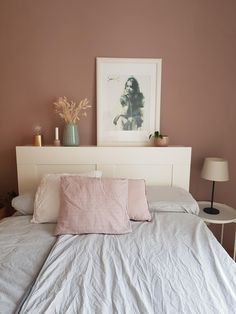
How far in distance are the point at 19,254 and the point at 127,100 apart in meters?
1.54

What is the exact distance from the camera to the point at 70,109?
2211mm

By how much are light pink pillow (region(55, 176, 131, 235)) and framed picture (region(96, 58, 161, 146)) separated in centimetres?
71

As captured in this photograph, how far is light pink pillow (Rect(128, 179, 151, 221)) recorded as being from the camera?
5.74 feet

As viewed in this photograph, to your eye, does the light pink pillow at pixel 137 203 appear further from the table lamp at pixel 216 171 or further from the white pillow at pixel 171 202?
the table lamp at pixel 216 171

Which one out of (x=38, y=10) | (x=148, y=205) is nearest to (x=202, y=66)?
(x=148, y=205)

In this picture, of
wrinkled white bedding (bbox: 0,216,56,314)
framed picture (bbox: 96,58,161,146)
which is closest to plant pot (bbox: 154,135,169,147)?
framed picture (bbox: 96,58,161,146)

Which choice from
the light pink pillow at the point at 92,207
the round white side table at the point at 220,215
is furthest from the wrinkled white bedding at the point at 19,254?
the round white side table at the point at 220,215

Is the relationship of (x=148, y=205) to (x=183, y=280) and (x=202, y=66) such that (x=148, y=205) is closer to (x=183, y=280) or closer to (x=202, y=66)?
(x=183, y=280)

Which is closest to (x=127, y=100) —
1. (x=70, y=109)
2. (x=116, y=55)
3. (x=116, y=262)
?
(x=116, y=55)

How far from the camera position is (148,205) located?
1.87 metres

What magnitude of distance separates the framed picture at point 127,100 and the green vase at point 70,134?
220mm

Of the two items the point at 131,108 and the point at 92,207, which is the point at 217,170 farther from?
the point at 92,207

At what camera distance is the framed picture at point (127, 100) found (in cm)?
225

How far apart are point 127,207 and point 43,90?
1331 mm
